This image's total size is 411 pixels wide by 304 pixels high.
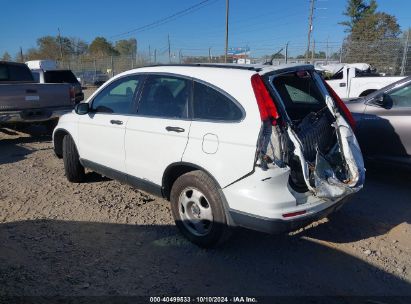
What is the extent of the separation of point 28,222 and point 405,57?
19.7 meters

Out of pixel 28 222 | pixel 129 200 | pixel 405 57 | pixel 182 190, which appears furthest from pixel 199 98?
pixel 405 57

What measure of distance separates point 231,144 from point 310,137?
0.90 metres

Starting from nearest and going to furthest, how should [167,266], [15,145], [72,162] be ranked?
[167,266] → [72,162] → [15,145]

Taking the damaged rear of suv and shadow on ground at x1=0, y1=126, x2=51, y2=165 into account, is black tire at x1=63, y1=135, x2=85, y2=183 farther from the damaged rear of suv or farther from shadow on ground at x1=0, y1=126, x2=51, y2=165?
the damaged rear of suv

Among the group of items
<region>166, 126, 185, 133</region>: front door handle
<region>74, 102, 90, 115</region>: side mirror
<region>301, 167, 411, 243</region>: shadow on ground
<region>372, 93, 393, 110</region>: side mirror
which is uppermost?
<region>372, 93, 393, 110</region>: side mirror

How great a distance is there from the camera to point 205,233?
3.71 meters

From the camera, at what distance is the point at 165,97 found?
3.99 meters

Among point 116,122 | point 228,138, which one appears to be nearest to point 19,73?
point 116,122

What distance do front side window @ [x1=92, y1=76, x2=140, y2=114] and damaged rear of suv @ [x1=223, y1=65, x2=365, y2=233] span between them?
66.5 inches

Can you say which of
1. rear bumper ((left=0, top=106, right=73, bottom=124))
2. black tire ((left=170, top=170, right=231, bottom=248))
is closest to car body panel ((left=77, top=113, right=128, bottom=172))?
black tire ((left=170, top=170, right=231, bottom=248))

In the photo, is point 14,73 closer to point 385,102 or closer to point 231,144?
point 231,144

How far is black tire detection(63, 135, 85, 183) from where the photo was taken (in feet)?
17.7

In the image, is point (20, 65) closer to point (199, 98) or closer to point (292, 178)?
point (199, 98)

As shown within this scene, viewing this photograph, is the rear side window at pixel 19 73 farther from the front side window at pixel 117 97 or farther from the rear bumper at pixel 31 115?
the front side window at pixel 117 97
